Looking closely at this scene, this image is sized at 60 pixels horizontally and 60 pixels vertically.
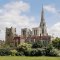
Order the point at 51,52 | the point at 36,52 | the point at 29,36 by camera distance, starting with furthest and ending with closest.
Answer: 1. the point at 29,36
2. the point at 36,52
3. the point at 51,52

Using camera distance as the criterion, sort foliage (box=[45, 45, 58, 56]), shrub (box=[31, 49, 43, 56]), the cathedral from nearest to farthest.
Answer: foliage (box=[45, 45, 58, 56])
shrub (box=[31, 49, 43, 56])
the cathedral

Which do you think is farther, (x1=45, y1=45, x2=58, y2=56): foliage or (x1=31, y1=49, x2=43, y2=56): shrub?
(x1=31, y1=49, x2=43, y2=56): shrub

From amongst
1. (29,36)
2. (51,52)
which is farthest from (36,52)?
(29,36)

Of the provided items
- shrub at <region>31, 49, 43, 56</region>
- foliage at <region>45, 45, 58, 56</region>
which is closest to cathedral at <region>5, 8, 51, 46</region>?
shrub at <region>31, 49, 43, 56</region>

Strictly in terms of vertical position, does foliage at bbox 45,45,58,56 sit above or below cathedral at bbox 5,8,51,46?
below

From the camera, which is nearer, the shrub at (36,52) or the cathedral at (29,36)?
the shrub at (36,52)

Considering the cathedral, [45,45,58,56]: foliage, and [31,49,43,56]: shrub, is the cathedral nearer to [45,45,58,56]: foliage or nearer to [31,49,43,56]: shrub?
[31,49,43,56]: shrub

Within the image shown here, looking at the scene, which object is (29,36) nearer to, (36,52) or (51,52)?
(36,52)

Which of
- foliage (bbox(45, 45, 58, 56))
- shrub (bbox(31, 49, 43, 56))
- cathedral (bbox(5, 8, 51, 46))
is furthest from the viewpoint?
cathedral (bbox(5, 8, 51, 46))

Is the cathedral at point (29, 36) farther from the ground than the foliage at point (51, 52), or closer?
farther from the ground

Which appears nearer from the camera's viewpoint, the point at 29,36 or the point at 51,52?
the point at 51,52

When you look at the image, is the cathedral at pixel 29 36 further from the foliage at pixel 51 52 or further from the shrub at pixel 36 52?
the foliage at pixel 51 52

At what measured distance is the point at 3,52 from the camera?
136 feet

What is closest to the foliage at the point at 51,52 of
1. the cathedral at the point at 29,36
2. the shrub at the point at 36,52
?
the shrub at the point at 36,52
